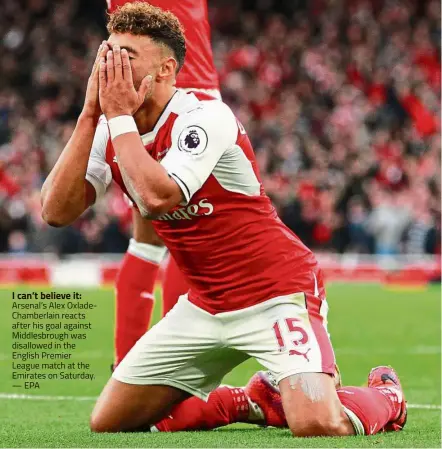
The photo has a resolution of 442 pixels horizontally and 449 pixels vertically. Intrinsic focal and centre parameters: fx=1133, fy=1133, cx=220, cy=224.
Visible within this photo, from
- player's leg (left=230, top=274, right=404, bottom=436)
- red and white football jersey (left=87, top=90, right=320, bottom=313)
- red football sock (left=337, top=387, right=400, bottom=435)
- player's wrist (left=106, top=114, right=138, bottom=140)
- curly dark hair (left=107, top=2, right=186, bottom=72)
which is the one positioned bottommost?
red football sock (left=337, top=387, right=400, bottom=435)

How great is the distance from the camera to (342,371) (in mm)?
8578

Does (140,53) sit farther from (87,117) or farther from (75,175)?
(75,175)

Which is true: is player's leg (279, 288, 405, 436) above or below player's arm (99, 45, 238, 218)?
below

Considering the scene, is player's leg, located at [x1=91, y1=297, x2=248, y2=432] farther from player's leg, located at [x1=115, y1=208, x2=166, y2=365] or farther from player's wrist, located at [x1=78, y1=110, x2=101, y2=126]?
player's wrist, located at [x1=78, y1=110, x2=101, y2=126]

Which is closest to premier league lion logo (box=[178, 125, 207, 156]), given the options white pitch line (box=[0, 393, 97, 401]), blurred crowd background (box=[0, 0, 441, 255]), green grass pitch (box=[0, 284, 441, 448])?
green grass pitch (box=[0, 284, 441, 448])

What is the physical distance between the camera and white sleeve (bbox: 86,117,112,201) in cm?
559

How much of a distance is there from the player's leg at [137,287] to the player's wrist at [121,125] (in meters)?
1.60

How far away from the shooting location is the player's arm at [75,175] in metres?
5.25

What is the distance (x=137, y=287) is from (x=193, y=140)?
5.79ft

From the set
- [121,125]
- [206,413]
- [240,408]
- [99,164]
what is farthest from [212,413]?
[121,125]

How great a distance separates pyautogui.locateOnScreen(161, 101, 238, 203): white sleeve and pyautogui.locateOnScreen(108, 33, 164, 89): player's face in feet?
0.87

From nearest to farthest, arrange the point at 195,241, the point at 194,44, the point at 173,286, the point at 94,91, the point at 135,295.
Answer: the point at 94,91 → the point at 195,241 → the point at 173,286 → the point at 135,295 → the point at 194,44

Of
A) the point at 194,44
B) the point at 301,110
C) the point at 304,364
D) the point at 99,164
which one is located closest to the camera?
the point at 304,364

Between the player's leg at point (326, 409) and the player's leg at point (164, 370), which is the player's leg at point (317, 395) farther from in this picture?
the player's leg at point (164, 370)
